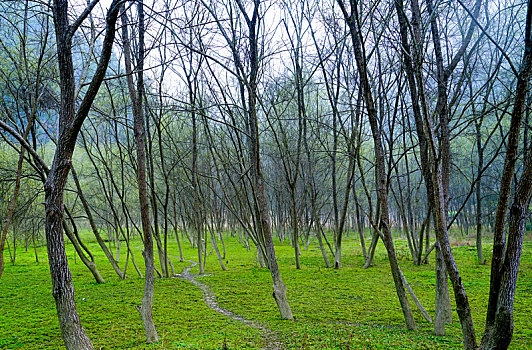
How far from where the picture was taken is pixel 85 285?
1138 centimetres

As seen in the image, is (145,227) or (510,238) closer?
(510,238)

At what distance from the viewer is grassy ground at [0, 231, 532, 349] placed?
4.91 meters

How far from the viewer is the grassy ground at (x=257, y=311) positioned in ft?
16.1

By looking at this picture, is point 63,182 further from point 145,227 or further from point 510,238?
point 510,238

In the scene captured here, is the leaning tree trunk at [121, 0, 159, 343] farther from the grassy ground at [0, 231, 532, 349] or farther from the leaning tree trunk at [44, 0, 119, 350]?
the leaning tree trunk at [44, 0, 119, 350]

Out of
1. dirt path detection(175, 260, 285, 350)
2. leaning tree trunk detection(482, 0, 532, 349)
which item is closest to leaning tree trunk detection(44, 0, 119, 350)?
dirt path detection(175, 260, 285, 350)

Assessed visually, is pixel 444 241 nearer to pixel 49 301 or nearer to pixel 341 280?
pixel 341 280

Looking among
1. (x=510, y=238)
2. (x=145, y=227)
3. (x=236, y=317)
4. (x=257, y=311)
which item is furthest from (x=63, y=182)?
(x=257, y=311)

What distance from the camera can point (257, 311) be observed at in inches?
291

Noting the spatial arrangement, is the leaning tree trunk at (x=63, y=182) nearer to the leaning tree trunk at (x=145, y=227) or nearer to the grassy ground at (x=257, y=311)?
the grassy ground at (x=257, y=311)

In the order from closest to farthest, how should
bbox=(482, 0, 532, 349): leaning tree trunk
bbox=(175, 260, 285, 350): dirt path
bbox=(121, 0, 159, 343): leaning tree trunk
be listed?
bbox=(482, 0, 532, 349): leaning tree trunk → bbox=(175, 260, 285, 350): dirt path → bbox=(121, 0, 159, 343): leaning tree trunk

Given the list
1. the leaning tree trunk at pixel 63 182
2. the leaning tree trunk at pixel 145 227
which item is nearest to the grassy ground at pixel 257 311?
the leaning tree trunk at pixel 145 227

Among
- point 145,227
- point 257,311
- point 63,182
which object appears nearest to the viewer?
point 63,182

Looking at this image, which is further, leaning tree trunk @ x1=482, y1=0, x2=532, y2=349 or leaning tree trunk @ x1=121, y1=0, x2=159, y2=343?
leaning tree trunk @ x1=121, y1=0, x2=159, y2=343
